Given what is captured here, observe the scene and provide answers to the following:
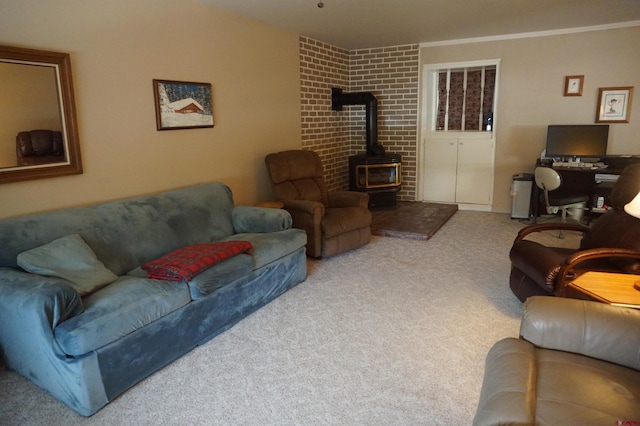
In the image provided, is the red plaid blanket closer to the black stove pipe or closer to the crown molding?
the black stove pipe

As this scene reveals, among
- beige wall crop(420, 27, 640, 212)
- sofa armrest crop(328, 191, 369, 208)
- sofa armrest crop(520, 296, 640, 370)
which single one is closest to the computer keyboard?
beige wall crop(420, 27, 640, 212)

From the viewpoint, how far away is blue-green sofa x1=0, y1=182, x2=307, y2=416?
2055 millimetres

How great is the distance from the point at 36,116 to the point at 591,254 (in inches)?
139

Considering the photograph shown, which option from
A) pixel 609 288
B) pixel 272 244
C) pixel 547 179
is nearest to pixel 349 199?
pixel 272 244

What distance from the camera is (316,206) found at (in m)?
4.12

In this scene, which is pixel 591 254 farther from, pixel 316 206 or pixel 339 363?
pixel 316 206

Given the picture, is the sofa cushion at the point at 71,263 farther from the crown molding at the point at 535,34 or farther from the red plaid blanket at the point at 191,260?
the crown molding at the point at 535,34

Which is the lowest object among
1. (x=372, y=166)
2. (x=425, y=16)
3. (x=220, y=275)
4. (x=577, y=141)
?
(x=220, y=275)

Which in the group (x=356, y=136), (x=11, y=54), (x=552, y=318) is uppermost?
(x=11, y=54)

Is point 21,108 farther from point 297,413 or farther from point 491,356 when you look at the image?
point 491,356

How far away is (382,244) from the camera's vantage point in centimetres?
477

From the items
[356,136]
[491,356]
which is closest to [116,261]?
[491,356]

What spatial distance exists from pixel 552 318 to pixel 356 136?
5351mm

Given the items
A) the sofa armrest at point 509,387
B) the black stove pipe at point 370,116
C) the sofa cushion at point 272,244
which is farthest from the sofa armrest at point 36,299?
the black stove pipe at point 370,116
